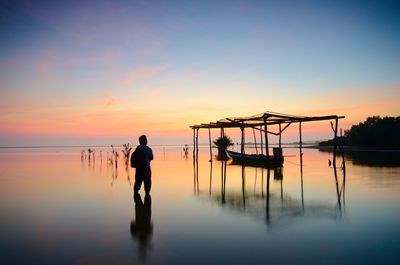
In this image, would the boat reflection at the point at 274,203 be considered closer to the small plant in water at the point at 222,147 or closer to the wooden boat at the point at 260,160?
the wooden boat at the point at 260,160

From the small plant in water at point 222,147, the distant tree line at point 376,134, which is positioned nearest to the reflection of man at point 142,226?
the small plant in water at point 222,147

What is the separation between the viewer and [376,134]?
163ft

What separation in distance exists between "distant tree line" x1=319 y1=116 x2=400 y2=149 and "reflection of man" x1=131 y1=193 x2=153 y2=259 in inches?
1464

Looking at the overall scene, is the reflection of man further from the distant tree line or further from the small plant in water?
the distant tree line

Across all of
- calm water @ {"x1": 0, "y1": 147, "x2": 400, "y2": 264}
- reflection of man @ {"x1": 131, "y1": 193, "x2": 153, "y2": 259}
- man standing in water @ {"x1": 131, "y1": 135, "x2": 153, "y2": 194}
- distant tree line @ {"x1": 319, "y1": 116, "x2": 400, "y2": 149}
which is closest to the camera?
calm water @ {"x1": 0, "y1": 147, "x2": 400, "y2": 264}

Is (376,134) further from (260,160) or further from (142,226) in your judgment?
(142,226)

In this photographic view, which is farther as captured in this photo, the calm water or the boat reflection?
the boat reflection

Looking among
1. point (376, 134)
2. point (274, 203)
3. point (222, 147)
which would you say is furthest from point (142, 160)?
point (376, 134)

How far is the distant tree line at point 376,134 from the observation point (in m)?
45.7

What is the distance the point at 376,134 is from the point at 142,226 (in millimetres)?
50592

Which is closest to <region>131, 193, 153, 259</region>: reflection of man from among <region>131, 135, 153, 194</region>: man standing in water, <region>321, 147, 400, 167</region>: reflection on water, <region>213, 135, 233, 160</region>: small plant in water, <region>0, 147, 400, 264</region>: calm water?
<region>0, 147, 400, 264</region>: calm water

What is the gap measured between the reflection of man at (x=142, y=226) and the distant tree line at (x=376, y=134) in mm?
37190

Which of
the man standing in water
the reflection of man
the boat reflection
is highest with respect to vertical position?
the man standing in water

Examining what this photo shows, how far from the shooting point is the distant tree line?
150 feet
